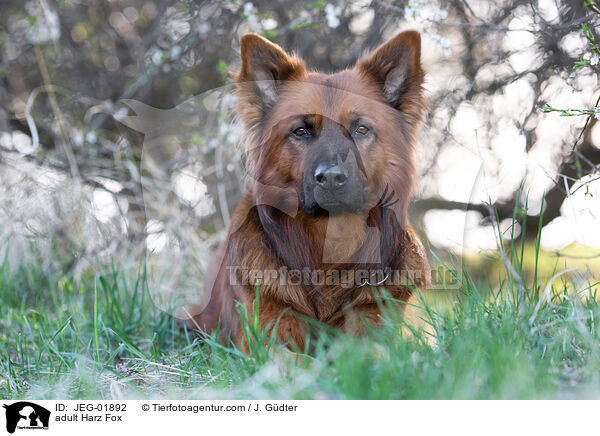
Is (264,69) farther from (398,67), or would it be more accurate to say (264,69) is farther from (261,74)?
(398,67)

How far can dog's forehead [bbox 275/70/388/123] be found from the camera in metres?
2.93

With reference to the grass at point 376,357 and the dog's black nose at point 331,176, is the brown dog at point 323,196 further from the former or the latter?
the grass at point 376,357

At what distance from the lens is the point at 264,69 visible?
10.0 feet

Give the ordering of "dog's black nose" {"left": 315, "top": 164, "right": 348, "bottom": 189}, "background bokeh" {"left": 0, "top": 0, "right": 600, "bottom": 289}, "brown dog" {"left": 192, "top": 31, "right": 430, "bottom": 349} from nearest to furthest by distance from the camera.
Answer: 1. "dog's black nose" {"left": 315, "top": 164, "right": 348, "bottom": 189}
2. "brown dog" {"left": 192, "top": 31, "right": 430, "bottom": 349}
3. "background bokeh" {"left": 0, "top": 0, "right": 600, "bottom": 289}

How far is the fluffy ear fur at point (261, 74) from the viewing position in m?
2.97

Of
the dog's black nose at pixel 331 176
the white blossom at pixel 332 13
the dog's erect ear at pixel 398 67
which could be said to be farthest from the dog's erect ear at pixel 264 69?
the white blossom at pixel 332 13

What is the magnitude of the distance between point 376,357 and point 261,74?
1842 mm

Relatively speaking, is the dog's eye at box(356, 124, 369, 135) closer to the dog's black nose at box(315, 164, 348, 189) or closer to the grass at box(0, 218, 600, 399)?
the dog's black nose at box(315, 164, 348, 189)
